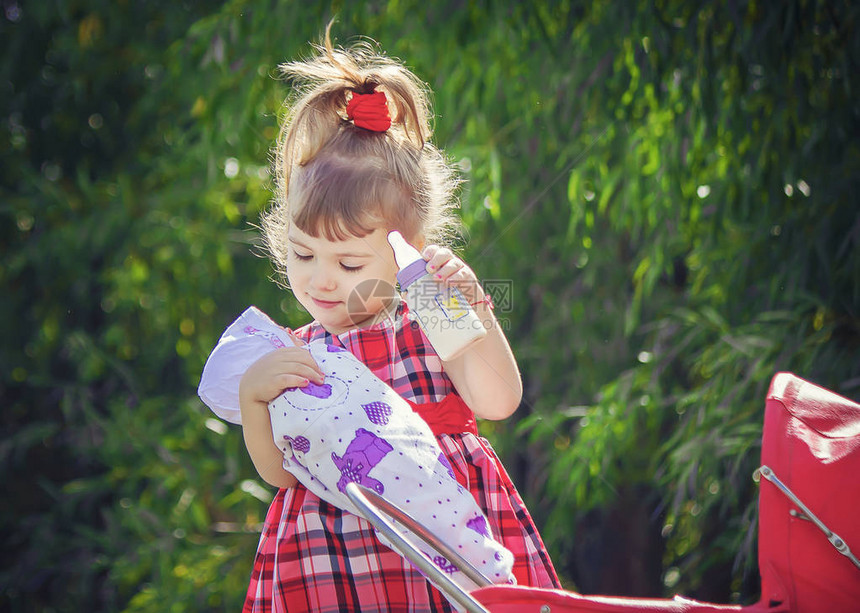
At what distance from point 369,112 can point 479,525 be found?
601 mm

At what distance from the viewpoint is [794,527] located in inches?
39.7

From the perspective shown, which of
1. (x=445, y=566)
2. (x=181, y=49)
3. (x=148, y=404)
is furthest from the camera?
(x=148, y=404)

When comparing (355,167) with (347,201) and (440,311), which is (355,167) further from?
(440,311)

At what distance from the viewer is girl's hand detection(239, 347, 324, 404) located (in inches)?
44.0

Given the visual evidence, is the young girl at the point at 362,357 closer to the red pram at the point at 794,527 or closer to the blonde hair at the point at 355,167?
the blonde hair at the point at 355,167

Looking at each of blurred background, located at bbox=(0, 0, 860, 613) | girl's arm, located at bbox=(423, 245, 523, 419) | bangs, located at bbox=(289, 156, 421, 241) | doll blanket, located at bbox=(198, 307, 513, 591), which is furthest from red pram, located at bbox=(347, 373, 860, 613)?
blurred background, located at bbox=(0, 0, 860, 613)

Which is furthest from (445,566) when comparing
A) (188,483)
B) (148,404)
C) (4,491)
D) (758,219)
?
(4,491)

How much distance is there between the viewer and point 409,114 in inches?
55.4

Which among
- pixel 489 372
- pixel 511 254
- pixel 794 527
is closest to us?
pixel 794 527

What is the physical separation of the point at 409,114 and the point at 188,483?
1.70m

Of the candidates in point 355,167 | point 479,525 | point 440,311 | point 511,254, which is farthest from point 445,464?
point 511,254

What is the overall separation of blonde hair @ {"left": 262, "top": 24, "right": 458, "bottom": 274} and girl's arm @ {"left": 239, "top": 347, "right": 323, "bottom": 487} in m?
0.18

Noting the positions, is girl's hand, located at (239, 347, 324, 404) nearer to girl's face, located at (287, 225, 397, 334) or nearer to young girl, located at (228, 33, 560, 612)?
young girl, located at (228, 33, 560, 612)

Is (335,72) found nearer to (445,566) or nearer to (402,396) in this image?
(402,396)
